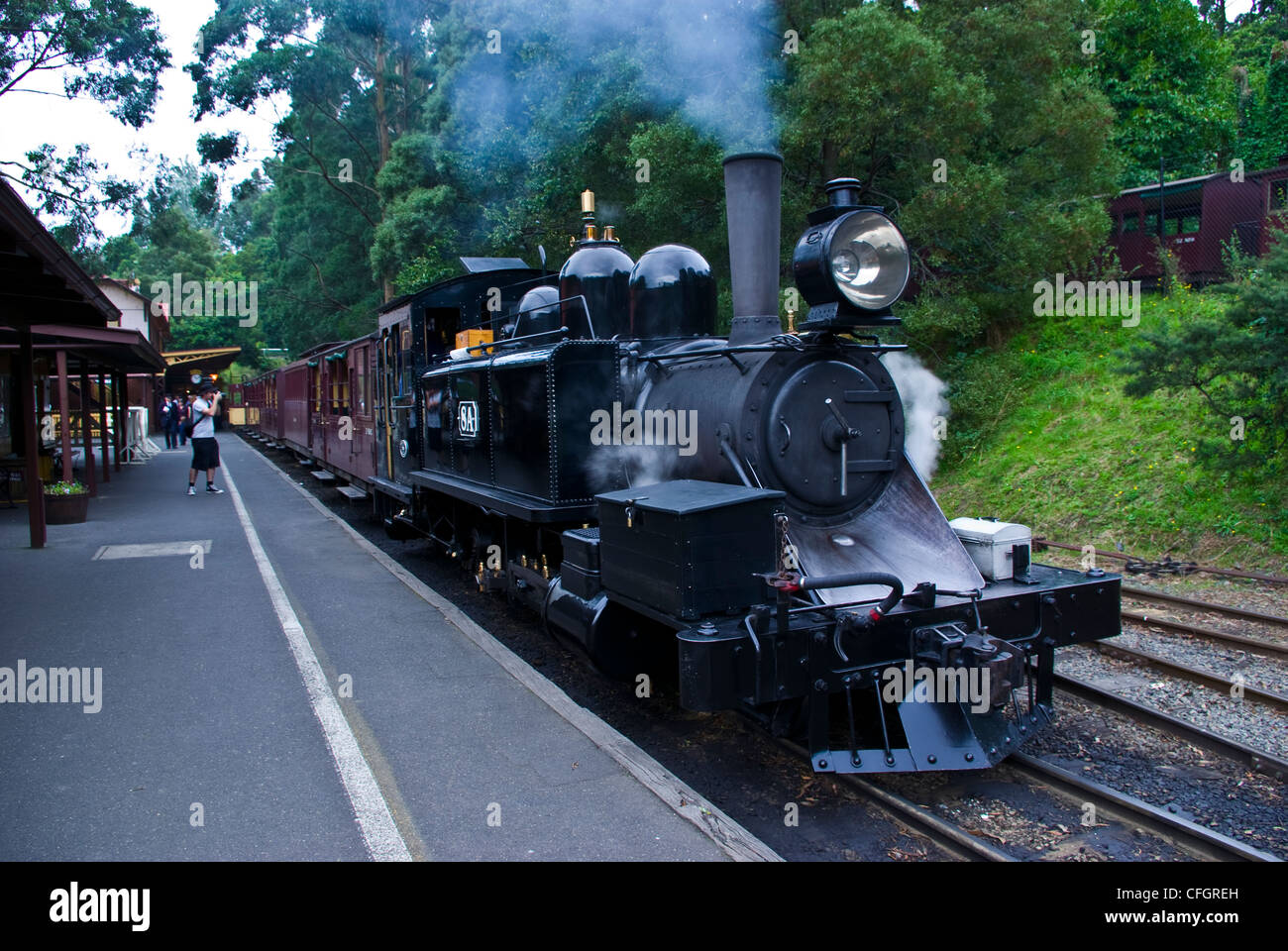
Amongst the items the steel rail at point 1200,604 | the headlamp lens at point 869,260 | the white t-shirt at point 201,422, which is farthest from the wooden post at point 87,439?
the steel rail at point 1200,604

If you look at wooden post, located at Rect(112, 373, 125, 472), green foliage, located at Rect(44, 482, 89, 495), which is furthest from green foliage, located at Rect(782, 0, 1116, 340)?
wooden post, located at Rect(112, 373, 125, 472)

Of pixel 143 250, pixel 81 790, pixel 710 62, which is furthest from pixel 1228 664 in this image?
pixel 143 250

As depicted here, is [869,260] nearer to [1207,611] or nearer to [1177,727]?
[1177,727]

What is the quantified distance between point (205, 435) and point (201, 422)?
1.34 feet

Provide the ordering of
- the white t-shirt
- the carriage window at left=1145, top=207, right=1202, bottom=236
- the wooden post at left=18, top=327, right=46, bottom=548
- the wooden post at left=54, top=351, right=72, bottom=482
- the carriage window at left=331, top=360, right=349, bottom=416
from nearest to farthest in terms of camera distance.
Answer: the wooden post at left=18, top=327, right=46, bottom=548 < the wooden post at left=54, top=351, right=72, bottom=482 < the carriage window at left=331, top=360, right=349, bottom=416 < the white t-shirt < the carriage window at left=1145, top=207, right=1202, bottom=236

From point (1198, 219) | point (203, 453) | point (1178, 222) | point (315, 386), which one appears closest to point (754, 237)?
point (203, 453)

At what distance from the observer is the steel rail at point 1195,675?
4.98 metres

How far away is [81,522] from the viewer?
12.1 metres

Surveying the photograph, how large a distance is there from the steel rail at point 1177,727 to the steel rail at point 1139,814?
29.6 inches

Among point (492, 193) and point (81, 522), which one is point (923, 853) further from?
point (492, 193)

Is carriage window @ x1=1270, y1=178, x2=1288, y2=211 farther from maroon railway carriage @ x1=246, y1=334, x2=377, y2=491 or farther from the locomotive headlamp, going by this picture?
Result: maroon railway carriage @ x1=246, y1=334, x2=377, y2=491

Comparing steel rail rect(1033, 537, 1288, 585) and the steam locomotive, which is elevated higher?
the steam locomotive

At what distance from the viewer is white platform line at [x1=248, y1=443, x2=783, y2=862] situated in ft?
11.1

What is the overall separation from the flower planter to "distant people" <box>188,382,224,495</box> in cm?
259
